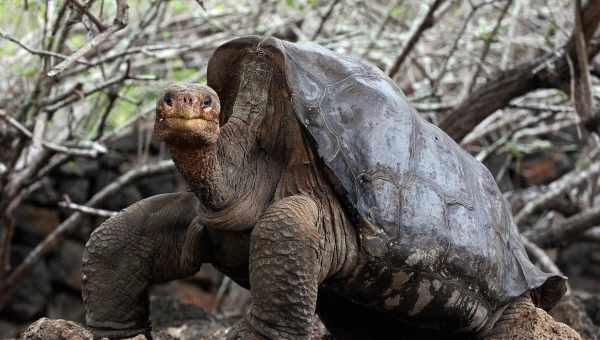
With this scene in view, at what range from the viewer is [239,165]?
2338 millimetres

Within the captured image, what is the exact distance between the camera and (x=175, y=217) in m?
2.55

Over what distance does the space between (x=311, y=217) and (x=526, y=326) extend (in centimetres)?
107

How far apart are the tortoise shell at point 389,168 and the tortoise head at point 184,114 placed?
16.3 inches

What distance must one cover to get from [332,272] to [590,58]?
95.4 inches

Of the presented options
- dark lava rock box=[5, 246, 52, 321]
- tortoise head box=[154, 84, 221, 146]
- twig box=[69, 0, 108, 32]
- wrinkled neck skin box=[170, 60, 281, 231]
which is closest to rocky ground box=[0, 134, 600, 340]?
dark lava rock box=[5, 246, 52, 321]

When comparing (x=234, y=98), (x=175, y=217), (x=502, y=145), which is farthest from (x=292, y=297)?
(x=502, y=145)

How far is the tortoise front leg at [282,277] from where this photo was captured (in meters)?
2.09

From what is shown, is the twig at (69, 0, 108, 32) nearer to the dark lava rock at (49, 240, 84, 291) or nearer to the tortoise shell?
the tortoise shell

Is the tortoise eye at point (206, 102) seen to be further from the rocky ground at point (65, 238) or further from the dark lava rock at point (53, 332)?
the rocky ground at point (65, 238)

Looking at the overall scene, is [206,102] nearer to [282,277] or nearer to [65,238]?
[282,277]

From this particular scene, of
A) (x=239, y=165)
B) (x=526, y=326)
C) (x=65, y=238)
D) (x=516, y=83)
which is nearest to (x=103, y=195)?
(x=65, y=238)

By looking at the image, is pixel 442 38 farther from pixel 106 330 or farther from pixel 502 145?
pixel 106 330

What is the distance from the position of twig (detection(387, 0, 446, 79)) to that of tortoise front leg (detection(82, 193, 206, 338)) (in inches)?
86.9

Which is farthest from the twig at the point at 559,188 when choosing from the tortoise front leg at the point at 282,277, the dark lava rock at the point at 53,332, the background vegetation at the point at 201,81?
the dark lava rock at the point at 53,332
